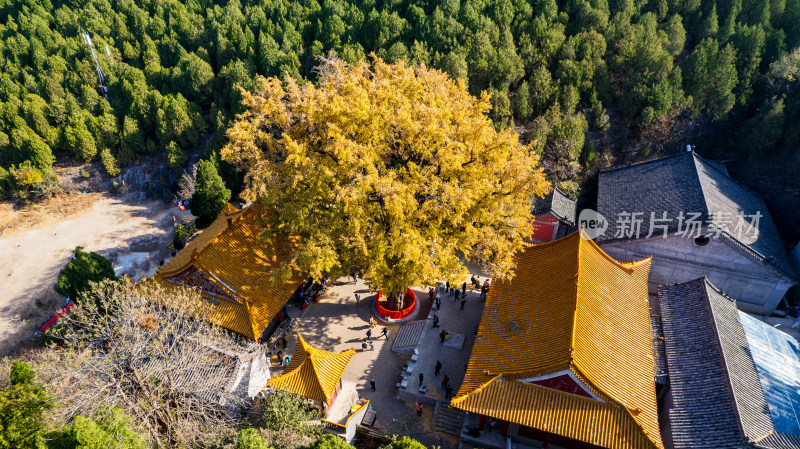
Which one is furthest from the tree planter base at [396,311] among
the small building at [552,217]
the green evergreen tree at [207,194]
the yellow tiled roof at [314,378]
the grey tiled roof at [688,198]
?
the green evergreen tree at [207,194]

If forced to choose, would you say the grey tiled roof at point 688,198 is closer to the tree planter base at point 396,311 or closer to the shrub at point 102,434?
the tree planter base at point 396,311

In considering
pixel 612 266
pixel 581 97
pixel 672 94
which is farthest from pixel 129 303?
pixel 672 94

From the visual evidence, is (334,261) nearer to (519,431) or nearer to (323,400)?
(323,400)

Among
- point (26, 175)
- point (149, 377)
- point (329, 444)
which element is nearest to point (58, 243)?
point (26, 175)

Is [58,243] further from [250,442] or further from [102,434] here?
[250,442]

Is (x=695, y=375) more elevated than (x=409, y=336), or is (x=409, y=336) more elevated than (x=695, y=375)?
(x=695, y=375)

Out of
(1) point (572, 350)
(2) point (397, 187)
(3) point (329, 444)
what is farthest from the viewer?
(2) point (397, 187)
